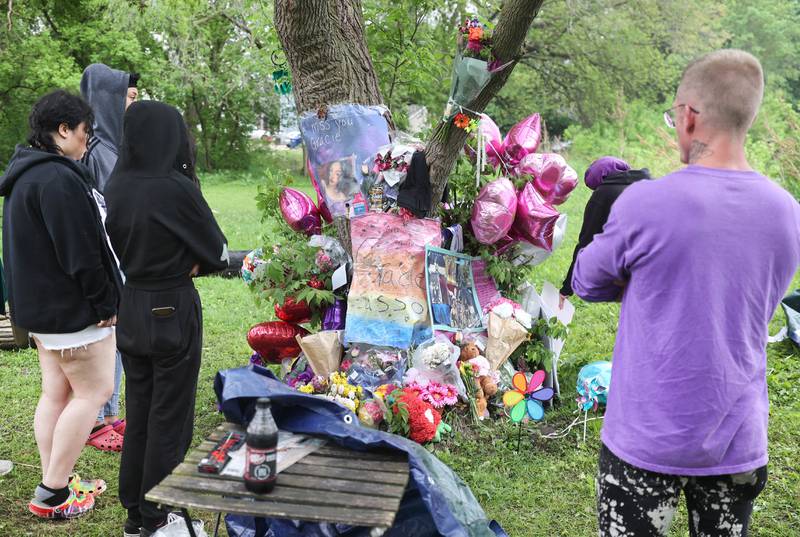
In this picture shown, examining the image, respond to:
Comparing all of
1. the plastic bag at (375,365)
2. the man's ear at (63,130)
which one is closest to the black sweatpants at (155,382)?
the man's ear at (63,130)

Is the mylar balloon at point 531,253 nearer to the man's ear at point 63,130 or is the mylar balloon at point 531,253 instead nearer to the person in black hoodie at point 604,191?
the person in black hoodie at point 604,191

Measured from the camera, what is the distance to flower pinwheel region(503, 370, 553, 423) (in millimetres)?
4086

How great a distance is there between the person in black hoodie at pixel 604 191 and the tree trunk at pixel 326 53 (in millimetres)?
1469

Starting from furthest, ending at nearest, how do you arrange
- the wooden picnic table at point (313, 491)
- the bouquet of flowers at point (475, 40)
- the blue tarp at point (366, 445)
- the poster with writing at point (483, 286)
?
the poster with writing at point (483, 286), the bouquet of flowers at point (475, 40), the blue tarp at point (366, 445), the wooden picnic table at point (313, 491)

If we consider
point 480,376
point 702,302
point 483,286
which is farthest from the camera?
point 483,286

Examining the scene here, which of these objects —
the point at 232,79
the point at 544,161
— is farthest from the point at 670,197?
the point at 232,79

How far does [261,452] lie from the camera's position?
7.18 feet

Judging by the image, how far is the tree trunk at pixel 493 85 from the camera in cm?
382

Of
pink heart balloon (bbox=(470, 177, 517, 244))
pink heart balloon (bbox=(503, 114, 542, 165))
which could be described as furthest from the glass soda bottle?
pink heart balloon (bbox=(503, 114, 542, 165))

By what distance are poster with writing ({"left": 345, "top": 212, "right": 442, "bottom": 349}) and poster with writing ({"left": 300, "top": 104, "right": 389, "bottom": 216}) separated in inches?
9.3

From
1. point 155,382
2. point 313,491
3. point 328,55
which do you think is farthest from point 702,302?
point 328,55

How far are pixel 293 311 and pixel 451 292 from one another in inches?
39.3

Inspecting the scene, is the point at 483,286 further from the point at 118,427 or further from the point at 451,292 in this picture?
the point at 118,427

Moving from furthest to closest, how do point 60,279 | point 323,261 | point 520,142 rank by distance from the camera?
point 520,142 < point 323,261 < point 60,279
